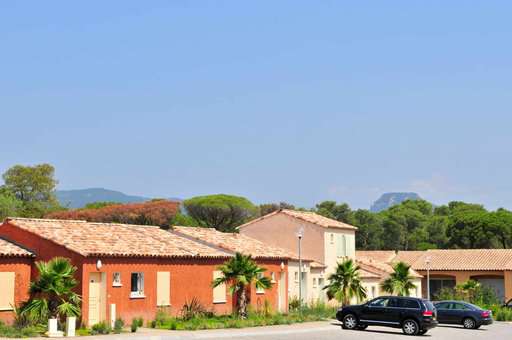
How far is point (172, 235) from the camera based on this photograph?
43281mm

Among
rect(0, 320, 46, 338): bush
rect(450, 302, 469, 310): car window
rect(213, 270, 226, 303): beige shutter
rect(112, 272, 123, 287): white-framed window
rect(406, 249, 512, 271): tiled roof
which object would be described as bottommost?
rect(0, 320, 46, 338): bush

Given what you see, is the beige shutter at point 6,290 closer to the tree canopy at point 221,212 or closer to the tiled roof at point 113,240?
the tiled roof at point 113,240

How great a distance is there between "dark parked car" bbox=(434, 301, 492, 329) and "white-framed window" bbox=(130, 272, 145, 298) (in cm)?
1591

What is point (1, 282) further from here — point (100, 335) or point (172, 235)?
point (172, 235)

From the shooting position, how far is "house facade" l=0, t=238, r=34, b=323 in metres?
31.7

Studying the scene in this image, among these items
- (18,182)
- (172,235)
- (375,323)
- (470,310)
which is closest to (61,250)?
(172,235)

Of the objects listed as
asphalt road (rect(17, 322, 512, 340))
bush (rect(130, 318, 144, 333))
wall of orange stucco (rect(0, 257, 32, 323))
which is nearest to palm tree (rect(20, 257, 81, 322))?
wall of orange stucco (rect(0, 257, 32, 323))

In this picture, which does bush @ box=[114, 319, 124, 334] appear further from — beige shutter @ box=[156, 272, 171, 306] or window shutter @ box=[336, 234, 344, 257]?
window shutter @ box=[336, 234, 344, 257]

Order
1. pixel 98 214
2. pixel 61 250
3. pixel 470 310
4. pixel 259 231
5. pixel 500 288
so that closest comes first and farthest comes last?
pixel 61 250 → pixel 470 310 → pixel 259 231 → pixel 500 288 → pixel 98 214

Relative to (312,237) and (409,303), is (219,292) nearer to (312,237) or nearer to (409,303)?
(409,303)

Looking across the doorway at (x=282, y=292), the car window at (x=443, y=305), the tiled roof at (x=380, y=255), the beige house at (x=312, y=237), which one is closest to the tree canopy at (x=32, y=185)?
the tiled roof at (x=380, y=255)

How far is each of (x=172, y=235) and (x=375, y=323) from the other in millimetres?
13044

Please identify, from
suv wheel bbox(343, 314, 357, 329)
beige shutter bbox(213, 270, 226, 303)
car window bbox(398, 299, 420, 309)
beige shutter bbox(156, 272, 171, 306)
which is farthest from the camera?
beige shutter bbox(213, 270, 226, 303)

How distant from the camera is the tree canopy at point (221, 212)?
92.1 metres
